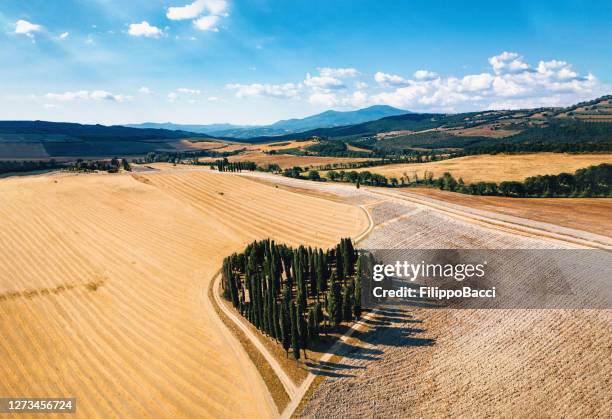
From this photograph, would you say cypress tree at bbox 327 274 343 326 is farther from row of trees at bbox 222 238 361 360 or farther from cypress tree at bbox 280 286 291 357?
cypress tree at bbox 280 286 291 357

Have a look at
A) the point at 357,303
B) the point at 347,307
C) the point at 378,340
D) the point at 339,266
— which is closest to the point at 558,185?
the point at 339,266

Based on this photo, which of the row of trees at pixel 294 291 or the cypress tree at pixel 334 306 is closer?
the row of trees at pixel 294 291

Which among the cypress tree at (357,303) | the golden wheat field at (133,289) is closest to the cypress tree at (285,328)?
the golden wheat field at (133,289)

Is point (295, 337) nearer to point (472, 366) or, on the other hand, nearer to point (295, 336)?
point (295, 336)

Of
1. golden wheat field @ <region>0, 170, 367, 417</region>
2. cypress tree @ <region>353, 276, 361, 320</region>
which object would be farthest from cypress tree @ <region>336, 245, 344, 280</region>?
golden wheat field @ <region>0, 170, 367, 417</region>

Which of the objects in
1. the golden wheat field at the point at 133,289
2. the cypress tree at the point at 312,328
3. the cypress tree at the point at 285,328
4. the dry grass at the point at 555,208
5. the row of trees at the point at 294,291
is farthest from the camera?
the dry grass at the point at 555,208

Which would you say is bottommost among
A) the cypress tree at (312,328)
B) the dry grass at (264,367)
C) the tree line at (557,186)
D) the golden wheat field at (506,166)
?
the dry grass at (264,367)

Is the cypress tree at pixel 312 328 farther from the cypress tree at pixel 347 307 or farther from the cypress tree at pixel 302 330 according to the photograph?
the cypress tree at pixel 347 307
